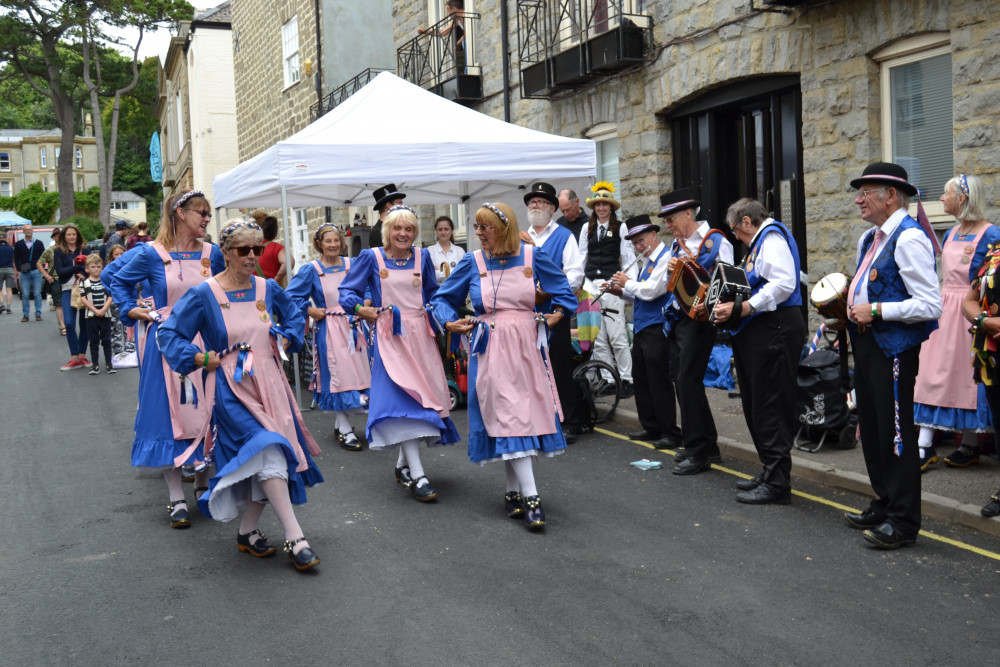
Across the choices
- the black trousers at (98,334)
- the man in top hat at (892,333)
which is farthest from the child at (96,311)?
the man in top hat at (892,333)

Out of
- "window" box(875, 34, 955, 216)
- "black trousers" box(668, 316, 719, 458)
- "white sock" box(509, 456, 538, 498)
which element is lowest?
"white sock" box(509, 456, 538, 498)

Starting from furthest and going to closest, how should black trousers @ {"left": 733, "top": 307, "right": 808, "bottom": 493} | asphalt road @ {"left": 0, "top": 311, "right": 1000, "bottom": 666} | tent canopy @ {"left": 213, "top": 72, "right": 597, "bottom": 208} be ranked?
tent canopy @ {"left": 213, "top": 72, "right": 597, "bottom": 208}
black trousers @ {"left": 733, "top": 307, "right": 808, "bottom": 493}
asphalt road @ {"left": 0, "top": 311, "right": 1000, "bottom": 666}

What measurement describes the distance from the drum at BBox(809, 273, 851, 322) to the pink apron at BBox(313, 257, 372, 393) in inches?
176

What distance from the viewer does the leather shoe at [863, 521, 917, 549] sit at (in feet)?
17.3

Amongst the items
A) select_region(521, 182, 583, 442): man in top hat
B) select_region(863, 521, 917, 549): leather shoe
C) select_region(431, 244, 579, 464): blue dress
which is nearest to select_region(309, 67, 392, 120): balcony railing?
select_region(521, 182, 583, 442): man in top hat

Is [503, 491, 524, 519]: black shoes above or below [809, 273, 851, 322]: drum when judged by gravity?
below

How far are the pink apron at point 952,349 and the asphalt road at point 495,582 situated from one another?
111 cm

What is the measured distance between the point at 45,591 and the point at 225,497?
1.00 metres

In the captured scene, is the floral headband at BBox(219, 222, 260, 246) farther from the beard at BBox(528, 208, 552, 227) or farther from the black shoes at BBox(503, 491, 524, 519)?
the beard at BBox(528, 208, 552, 227)

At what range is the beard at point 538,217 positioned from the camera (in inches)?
342

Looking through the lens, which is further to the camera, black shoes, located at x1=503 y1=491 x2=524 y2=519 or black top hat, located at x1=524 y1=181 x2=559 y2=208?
black top hat, located at x1=524 y1=181 x2=559 y2=208

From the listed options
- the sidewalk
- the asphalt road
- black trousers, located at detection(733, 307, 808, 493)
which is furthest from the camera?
black trousers, located at detection(733, 307, 808, 493)

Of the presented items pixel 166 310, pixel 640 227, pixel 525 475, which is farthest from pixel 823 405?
pixel 166 310

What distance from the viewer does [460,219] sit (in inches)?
725
